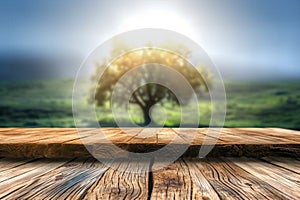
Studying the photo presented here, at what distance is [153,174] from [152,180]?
0.10 m

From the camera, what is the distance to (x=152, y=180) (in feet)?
3.72

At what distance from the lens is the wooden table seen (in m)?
0.97

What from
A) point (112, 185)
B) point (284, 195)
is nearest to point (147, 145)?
Result: point (112, 185)

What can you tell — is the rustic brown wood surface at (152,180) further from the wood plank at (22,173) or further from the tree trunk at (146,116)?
the tree trunk at (146,116)

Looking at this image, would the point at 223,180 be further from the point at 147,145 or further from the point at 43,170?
the point at 43,170

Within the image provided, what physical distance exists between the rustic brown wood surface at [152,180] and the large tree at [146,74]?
11.2m

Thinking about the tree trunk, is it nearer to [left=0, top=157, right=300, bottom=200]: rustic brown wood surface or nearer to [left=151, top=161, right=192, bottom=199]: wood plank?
[left=0, top=157, right=300, bottom=200]: rustic brown wood surface

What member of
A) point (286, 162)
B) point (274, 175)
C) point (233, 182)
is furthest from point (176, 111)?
Answer: point (233, 182)

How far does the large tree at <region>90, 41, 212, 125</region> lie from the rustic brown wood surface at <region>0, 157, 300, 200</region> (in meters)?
11.2

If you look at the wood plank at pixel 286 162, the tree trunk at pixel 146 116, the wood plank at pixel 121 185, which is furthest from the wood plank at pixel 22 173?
the tree trunk at pixel 146 116

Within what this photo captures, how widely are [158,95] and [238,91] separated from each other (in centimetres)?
801

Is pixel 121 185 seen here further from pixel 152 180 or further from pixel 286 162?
pixel 286 162

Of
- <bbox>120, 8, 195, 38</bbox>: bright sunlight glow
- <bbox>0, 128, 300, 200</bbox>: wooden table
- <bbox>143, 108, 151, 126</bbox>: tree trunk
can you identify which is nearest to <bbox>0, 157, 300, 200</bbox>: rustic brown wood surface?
<bbox>0, 128, 300, 200</bbox>: wooden table

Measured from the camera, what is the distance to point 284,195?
0.96 meters
